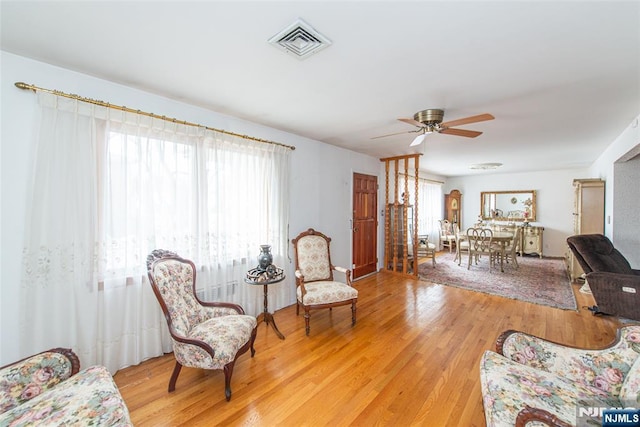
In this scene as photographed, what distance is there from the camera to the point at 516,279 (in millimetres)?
5035

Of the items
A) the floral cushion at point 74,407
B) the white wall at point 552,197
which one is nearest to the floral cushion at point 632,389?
the floral cushion at point 74,407

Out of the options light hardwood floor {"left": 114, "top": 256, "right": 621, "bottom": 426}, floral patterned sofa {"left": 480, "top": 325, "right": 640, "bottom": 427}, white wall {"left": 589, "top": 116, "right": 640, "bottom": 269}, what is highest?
white wall {"left": 589, "top": 116, "right": 640, "bottom": 269}

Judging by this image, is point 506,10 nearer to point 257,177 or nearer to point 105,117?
point 257,177

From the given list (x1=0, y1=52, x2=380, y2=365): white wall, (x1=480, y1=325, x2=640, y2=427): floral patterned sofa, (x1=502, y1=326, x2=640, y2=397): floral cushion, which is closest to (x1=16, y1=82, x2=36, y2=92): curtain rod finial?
(x1=0, y1=52, x2=380, y2=365): white wall

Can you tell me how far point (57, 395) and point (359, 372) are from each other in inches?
77.8

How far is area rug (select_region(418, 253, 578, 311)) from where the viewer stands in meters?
4.07

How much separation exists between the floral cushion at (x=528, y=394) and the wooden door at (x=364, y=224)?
137 inches

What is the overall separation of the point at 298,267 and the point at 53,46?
9.77 ft

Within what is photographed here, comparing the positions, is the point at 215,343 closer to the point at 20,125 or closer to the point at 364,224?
the point at 20,125

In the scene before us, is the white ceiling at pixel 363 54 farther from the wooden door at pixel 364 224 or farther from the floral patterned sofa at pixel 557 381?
the wooden door at pixel 364 224

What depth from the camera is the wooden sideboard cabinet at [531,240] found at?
726 cm

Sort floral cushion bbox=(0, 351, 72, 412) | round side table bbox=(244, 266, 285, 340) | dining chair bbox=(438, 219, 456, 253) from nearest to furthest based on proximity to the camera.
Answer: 1. floral cushion bbox=(0, 351, 72, 412)
2. round side table bbox=(244, 266, 285, 340)
3. dining chair bbox=(438, 219, 456, 253)

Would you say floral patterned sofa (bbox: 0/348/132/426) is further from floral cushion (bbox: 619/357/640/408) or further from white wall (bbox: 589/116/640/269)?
white wall (bbox: 589/116/640/269)

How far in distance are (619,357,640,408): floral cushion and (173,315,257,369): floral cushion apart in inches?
90.1
